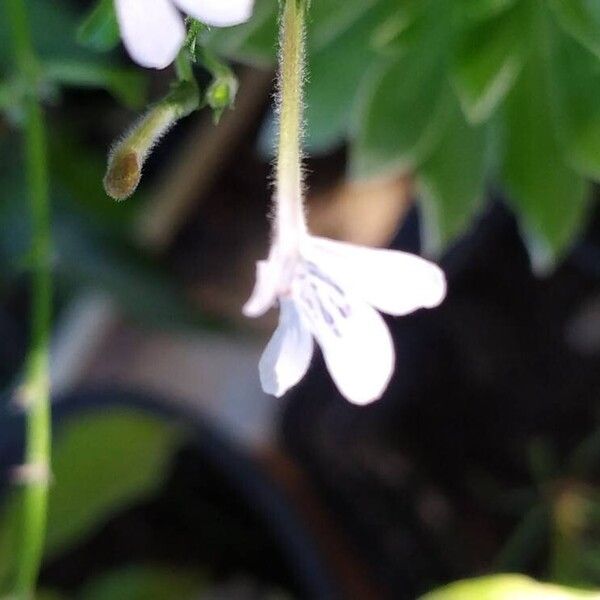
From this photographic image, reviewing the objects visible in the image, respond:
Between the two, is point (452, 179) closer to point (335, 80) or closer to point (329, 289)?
point (335, 80)

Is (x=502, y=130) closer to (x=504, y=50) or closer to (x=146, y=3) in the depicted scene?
(x=504, y=50)

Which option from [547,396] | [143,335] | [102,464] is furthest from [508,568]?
[143,335]

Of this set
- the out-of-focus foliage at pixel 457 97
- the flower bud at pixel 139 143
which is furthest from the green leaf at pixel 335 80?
the flower bud at pixel 139 143

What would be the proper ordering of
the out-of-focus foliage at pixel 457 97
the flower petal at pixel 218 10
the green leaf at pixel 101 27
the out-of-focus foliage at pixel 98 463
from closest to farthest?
the flower petal at pixel 218 10 < the green leaf at pixel 101 27 < the out-of-focus foliage at pixel 457 97 < the out-of-focus foliage at pixel 98 463

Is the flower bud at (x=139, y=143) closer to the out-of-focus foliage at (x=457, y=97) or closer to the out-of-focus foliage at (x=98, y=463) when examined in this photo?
the out-of-focus foliage at (x=457, y=97)

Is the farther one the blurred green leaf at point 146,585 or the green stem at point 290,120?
the blurred green leaf at point 146,585
